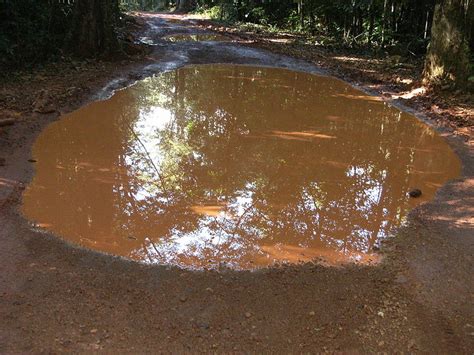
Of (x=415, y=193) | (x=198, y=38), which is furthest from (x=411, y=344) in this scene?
(x=198, y=38)

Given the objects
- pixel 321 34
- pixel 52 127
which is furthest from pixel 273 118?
pixel 321 34

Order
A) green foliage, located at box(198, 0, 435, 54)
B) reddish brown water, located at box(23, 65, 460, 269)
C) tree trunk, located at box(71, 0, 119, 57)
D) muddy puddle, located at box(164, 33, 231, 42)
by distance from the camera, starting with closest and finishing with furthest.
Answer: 1. reddish brown water, located at box(23, 65, 460, 269)
2. tree trunk, located at box(71, 0, 119, 57)
3. green foliage, located at box(198, 0, 435, 54)
4. muddy puddle, located at box(164, 33, 231, 42)

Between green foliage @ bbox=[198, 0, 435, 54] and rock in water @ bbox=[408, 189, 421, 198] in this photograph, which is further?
green foliage @ bbox=[198, 0, 435, 54]

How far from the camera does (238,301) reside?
3994 millimetres

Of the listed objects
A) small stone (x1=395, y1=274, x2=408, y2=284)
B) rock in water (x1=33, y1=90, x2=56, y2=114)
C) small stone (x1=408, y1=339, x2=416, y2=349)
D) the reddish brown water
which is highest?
rock in water (x1=33, y1=90, x2=56, y2=114)

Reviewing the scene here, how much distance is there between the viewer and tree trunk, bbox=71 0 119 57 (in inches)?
484

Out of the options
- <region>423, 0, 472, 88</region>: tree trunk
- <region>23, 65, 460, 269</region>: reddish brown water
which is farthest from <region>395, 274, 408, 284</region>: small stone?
<region>423, 0, 472, 88</region>: tree trunk

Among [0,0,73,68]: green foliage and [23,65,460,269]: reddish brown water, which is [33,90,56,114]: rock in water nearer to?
[23,65,460,269]: reddish brown water

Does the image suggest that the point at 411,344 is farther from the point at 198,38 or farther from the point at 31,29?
the point at 198,38

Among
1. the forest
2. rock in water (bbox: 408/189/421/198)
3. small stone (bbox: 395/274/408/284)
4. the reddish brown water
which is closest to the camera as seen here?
small stone (bbox: 395/274/408/284)

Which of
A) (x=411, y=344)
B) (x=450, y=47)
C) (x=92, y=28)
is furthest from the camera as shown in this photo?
(x=92, y=28)

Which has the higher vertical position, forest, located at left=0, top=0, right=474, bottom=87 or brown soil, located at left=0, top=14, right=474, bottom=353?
forest, located at left=0, top=0, right=474, bottom=87

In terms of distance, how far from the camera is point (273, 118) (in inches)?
348

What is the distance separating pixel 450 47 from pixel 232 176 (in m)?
6.73
